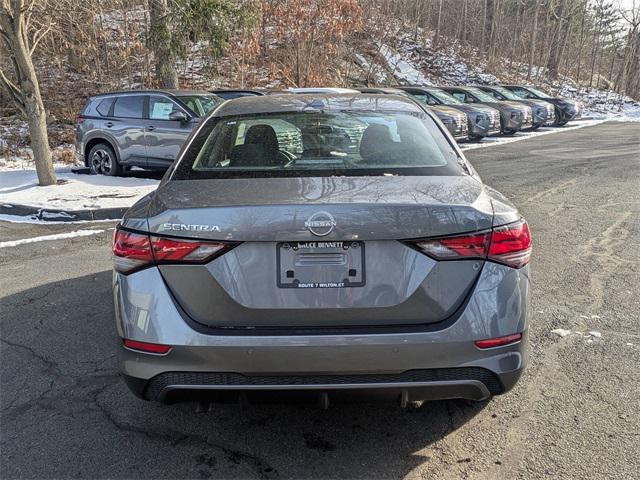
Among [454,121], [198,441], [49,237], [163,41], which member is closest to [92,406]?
[198,441]

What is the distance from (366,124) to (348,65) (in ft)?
81.8

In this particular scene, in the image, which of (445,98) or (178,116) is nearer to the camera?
(178,116)

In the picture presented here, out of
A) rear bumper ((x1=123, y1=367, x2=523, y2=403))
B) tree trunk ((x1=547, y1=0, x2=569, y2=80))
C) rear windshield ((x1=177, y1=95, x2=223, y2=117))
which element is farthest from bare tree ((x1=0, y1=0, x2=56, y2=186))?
tree trunk ((x1=547, y1=0, x2=569, y2=80))

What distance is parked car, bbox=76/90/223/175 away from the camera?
1098 cm

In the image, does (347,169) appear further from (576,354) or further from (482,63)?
(482,63)

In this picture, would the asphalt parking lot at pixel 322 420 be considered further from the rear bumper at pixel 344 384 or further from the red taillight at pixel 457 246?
the red taillight at pixel 457 246

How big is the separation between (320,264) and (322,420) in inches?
44.7

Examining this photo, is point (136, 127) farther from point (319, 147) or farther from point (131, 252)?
point (131, 252)

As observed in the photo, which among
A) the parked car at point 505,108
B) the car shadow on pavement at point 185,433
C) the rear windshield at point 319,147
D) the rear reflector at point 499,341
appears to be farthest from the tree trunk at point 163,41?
the rear reflector at point 499,341

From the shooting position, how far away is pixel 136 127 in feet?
36.8

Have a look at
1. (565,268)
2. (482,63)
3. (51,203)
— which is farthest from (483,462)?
(482,63)

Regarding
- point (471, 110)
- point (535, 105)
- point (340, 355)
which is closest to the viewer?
point (340, 355)

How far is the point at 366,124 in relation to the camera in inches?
128

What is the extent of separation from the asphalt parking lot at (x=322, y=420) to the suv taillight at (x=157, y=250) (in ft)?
2.46
